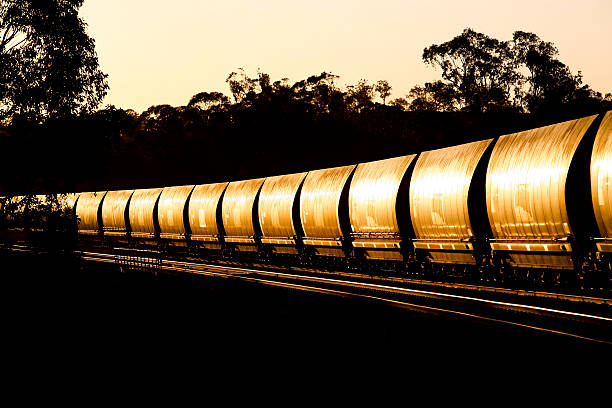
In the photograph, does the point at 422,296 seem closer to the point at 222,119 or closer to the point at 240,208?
the point at 240,208

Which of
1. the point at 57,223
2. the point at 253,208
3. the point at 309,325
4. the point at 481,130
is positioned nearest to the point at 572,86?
the point at 481,130

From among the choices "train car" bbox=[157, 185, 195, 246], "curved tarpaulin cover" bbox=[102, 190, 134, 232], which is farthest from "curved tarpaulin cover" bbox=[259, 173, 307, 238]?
"curved tarpaulin cover" bbox=[102, 190, 134, 232]

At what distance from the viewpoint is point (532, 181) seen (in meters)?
15.2

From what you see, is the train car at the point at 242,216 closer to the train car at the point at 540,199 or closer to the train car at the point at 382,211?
the train car at the point at 382,211

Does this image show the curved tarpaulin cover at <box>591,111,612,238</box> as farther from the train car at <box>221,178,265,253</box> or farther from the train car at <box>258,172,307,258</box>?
the train car at <box>221,178,265,253</box>

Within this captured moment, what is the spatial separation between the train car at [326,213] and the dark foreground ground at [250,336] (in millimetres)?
5516

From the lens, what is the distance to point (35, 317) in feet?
55.6

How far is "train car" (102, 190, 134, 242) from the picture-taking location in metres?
44.9

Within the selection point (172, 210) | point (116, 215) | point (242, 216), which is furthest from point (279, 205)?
point (116, 215)

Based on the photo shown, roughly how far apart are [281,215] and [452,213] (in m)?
11.4

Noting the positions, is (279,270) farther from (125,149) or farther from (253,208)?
(125,149)

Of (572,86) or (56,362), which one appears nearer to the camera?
(56,362)

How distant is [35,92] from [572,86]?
223ft

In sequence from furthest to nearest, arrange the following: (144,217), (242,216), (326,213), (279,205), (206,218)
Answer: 1. (144,217)
2. (206,218)
3. (242,216)
4. (279,205)
5. (326,213)
